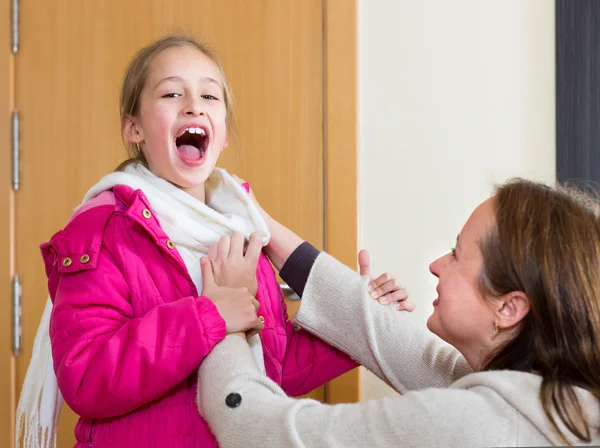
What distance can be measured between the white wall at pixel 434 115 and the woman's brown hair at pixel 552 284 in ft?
3.17

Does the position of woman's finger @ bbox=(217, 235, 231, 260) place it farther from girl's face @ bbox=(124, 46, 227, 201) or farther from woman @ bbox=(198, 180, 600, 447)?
girl's face @ bbox=(124, 46, 227, 201)

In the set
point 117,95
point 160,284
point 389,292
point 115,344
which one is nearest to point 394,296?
point 389,292

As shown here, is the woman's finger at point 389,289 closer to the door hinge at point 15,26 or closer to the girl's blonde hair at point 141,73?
the girl's blonde hair at point 141,73

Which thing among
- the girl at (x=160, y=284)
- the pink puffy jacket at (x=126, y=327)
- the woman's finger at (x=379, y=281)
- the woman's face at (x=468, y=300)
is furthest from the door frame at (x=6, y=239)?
the woman's face at (x=468, y=300)

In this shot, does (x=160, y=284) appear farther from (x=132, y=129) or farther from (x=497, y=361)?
A: (x=497, y=361)

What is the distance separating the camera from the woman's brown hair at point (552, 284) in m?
0.98

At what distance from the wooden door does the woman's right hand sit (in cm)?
92

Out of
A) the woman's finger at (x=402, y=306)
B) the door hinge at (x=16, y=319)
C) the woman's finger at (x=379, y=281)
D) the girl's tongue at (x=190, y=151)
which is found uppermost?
the girl's tongue at (x=190, y=151)

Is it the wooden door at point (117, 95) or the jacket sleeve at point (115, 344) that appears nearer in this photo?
the jacket sleeve at point (115, 344)

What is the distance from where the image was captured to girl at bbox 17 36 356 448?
1.08 metres

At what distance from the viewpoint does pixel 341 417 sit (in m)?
0.99

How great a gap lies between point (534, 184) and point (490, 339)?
0.89 ft

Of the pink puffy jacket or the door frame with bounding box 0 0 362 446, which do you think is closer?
the pink puffy jacket

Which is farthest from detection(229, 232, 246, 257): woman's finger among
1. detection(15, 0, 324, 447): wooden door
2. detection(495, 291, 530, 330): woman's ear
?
detection(15, 0, 324, 447): wooden door
